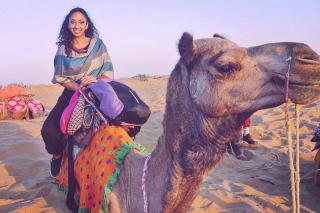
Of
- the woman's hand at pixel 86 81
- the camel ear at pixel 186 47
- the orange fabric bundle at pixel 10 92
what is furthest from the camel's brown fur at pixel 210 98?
the orange fabric bundle at pixel 10 92

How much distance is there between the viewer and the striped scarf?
407 centimetres

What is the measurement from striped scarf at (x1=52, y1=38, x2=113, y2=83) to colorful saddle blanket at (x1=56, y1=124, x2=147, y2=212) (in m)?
0.86

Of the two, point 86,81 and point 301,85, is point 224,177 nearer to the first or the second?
point 86,81

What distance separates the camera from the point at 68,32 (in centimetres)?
432

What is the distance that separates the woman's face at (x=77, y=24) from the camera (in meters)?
4.25

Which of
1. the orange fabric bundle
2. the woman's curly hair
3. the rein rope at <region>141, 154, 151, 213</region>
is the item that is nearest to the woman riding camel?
the woman's curly hair

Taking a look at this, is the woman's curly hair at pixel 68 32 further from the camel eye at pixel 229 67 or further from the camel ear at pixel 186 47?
the camel eye at pixel 229 67

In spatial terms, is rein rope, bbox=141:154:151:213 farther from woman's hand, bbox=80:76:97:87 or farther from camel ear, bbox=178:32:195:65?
woman's hand, bbox=80:76:97:87

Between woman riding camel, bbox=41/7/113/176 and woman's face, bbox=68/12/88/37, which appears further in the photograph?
woman's face, bbox=68/12/88/37

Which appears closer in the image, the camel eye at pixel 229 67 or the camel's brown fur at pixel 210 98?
the camel's brown fur at pixel 210 98

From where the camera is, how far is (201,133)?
221 cm

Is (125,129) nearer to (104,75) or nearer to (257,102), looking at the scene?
(104,75)

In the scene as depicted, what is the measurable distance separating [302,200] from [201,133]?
107 inches

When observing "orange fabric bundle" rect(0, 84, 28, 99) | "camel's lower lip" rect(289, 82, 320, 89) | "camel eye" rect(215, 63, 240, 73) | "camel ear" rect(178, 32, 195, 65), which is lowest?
"orange fabric bundle" rect(0, 84, 28, 99)
